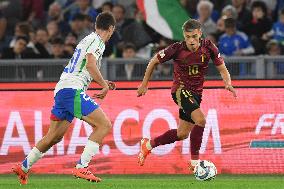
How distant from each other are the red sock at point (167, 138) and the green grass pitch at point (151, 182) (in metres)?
0.49

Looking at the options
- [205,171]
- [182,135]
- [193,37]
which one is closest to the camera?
[205,171]

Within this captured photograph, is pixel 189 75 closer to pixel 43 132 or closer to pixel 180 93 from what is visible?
pixel 180 93

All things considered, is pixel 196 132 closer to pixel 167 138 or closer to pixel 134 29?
pixel 167 138

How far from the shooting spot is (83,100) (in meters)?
13.4

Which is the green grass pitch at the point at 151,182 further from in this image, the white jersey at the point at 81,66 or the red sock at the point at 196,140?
the white jersey at the point at 81,66

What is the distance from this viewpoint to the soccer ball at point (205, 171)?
13.8 meters

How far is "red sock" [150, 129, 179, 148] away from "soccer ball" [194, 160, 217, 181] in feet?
2.92

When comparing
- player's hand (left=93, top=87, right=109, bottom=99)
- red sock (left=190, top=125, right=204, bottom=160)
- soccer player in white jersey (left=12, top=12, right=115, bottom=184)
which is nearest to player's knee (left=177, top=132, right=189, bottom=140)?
red sock (left=190, top=125, right=204, bottom=160)

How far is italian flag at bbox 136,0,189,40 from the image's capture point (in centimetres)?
1891

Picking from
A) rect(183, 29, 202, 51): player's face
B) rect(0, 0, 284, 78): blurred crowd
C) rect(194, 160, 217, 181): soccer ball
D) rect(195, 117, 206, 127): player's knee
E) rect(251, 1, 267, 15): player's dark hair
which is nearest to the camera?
rect(194, 160, 217, 181): soccer ball

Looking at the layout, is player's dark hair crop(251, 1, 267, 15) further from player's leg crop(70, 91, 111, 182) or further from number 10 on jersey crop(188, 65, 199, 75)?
player's leg crop(70, 91, 111, 182)

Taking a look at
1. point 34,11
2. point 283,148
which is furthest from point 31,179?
point 34,11

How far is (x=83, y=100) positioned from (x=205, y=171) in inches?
70.0

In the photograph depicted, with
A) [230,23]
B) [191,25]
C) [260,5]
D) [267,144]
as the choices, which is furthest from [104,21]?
[260,5]
